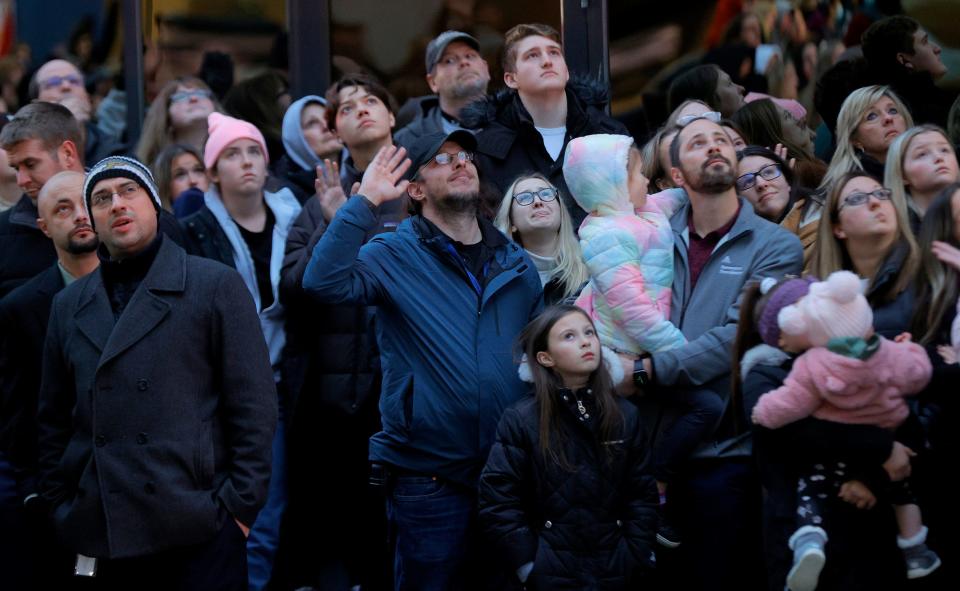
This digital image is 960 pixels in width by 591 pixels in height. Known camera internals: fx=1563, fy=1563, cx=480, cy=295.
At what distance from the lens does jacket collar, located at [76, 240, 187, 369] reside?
6.04 m

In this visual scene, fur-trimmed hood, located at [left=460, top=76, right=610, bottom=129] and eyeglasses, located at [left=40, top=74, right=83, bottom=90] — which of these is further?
eyeglasses, located at [left=40, top=74, right=83, bottom=90]

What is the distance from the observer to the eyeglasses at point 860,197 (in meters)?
6.28

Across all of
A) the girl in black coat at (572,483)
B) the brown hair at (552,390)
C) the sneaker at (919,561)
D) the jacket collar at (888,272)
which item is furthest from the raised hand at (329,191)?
the sneaker at (919,561)

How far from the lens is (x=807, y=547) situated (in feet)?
18.5

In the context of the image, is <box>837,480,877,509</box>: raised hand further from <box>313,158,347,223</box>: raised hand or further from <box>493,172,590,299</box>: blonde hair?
<box>313,158,347,223</box>: raised hand

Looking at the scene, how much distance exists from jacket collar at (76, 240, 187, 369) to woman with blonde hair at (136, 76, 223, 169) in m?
3.21

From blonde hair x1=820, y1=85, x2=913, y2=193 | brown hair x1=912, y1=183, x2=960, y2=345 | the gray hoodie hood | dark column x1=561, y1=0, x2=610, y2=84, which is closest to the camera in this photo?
brown hair x1=912, y1=183, x2=960, y2=345

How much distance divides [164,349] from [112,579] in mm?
932

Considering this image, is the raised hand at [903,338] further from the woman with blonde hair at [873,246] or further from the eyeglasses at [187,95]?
the eyeglasses at [187,95]

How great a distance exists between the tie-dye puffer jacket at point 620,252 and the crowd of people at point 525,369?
11 millimetres

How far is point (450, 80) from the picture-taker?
28.4 ft

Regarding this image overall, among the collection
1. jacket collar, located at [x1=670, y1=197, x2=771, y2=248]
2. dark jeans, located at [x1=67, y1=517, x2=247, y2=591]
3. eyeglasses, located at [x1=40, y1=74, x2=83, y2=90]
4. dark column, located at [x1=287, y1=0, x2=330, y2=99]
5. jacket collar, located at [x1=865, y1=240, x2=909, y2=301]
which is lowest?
dark jeans, located at [x1=67, y1=517, x2=247, y2=591]

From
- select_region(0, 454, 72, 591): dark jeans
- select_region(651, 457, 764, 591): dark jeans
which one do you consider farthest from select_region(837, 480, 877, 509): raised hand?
select_region(0, 454, 72, 591): dark jeans

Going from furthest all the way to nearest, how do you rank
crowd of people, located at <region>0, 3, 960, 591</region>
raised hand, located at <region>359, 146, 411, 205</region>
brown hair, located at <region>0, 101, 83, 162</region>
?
brown hair, located at <region>0, 101, 83, 162</region>, raised hand, located at <region>359, 146, 411, 205</region>, crowd of people, located at <region>0, 3, 960, 591</region>
